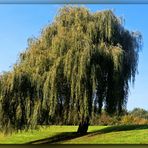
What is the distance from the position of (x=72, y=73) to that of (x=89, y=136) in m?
1.59

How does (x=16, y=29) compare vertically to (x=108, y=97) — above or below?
above

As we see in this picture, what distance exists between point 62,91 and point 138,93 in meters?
1.79

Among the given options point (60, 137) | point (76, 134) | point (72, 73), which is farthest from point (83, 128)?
point (72, 73)

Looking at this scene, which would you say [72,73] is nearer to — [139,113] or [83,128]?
[83,128]

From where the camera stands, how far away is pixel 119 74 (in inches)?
444

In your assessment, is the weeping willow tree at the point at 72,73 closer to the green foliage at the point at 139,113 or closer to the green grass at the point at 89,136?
the green grass at the point at 89,136

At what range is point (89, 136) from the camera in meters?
10.3

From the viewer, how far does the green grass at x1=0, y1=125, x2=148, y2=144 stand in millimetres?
9891

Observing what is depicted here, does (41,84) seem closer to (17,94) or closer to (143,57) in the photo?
(17,94)

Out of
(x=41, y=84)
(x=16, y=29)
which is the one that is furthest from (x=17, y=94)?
(x=16, y=29)

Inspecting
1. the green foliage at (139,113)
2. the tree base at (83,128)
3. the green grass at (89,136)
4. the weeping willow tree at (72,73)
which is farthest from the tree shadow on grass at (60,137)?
the green foliage at (139,113)

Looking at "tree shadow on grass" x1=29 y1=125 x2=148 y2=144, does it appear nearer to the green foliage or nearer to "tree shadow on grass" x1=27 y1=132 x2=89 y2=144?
"tree shadow on grass" x1=27 y1=132 x2=89 y2=144

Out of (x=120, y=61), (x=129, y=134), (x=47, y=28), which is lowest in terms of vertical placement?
(x=129, y=134)

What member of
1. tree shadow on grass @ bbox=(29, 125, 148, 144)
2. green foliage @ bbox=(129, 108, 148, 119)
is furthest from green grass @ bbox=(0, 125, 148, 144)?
green foliage @ bbox=(129, 108, 148, 119)
